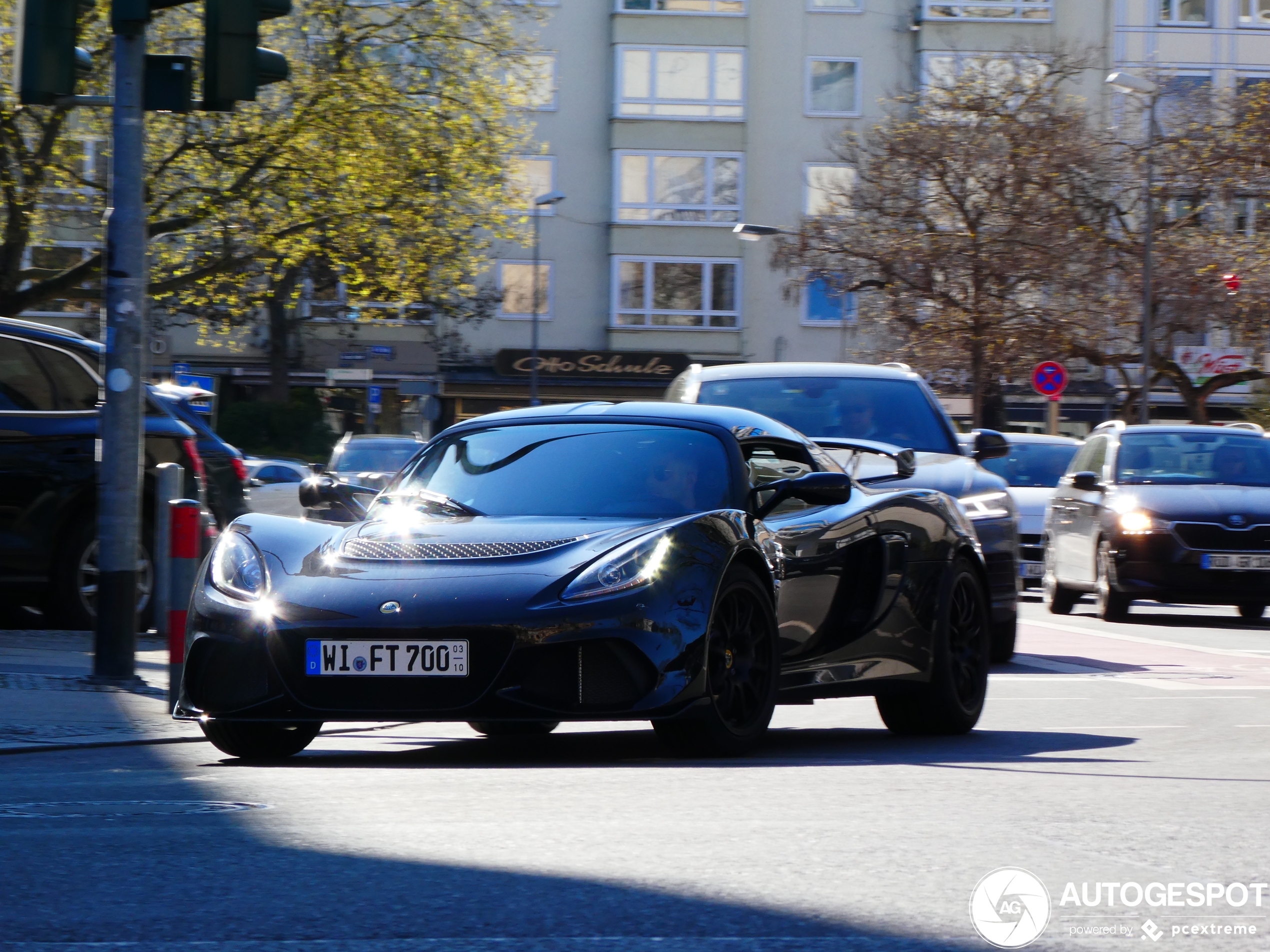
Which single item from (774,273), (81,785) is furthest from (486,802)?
(774,273)

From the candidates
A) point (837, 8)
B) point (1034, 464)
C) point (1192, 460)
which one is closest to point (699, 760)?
point (1192, 460)

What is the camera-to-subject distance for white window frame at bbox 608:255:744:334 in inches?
2323

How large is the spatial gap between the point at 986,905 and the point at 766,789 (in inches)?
74.1

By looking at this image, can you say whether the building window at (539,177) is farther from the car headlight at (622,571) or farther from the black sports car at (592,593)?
the car headlight at (622,571)

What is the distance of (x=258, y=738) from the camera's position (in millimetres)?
7527

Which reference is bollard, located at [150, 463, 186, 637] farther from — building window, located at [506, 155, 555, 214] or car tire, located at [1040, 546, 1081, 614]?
building window, located at [506, 155, 555, 214]

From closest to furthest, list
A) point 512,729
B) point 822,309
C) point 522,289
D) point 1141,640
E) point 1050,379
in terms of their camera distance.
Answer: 1. point 512,729
2. point 1141,640
3. point 1050,379
4. point 822,309
5. point 522,289

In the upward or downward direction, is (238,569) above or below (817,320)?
below

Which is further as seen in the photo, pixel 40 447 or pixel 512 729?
pixel 40 447

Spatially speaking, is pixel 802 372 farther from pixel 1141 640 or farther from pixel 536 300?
pixel 536 300

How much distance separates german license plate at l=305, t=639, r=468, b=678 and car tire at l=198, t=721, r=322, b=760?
46 cm

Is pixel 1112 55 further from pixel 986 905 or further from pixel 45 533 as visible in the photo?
pixel 986 905

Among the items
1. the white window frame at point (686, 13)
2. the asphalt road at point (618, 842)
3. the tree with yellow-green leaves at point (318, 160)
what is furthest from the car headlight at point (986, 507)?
the white window frame at point (686, 13)

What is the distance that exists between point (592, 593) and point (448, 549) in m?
0.61
